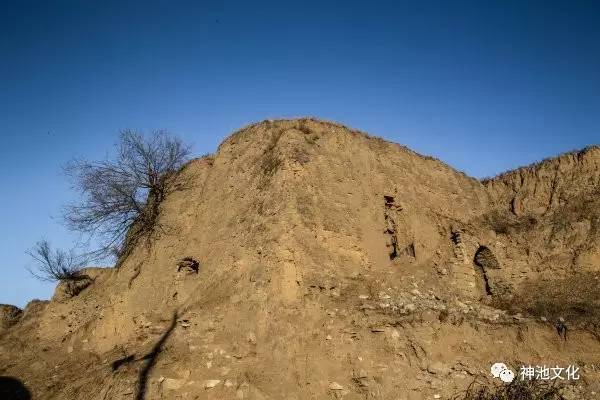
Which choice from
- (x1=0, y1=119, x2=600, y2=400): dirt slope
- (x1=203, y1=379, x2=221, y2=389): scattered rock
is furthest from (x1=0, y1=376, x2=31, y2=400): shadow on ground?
(x1=203, y1=379, x2=221, y2=389): scattered rock

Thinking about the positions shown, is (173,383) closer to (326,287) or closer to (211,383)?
(211,383)

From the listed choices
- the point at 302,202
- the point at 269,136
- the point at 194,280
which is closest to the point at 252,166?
the point at 269,136

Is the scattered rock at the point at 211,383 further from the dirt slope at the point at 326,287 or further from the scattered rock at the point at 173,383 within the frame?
the scattered rock at the point at 173,383

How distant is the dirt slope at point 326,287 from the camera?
9.42 meters

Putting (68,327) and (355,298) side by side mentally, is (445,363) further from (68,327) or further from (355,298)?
(68,327)

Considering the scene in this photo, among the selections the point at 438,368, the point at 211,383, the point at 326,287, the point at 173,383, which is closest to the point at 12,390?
the point at 173,383

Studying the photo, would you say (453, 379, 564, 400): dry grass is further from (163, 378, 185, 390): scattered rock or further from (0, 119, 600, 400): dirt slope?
(163, 378, 185, 390): scattered rock

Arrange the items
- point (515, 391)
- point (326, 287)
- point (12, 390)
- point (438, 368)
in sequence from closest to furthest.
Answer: point (515, 391), point (438, 368), point (326, 287), point (12, 390)

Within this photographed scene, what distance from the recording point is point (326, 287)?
34.7 ft

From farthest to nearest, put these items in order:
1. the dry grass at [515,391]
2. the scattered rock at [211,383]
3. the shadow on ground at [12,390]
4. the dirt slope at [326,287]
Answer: the shadow on ground at [12,390], the dirt slope at [326,287], the dry grass at [515,391], the scattered rock at [211,383]

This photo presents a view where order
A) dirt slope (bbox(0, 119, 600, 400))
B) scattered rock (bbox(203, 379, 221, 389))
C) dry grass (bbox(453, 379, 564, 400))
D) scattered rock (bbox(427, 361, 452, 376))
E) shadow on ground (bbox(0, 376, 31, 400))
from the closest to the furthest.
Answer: scattered rock (bbox(203, 379, 221, 389))
dry grass (bbox(453, 379, 564, 400))
dirt slope (bbox(0, 119, 600, 400))
scattered rock (bbox(427, 361, 452, 376))
shadow on ground (bbox(0, 376, 31, 400))

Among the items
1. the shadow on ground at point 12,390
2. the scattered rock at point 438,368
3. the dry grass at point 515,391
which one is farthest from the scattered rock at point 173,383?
the dry grass at point 515,391

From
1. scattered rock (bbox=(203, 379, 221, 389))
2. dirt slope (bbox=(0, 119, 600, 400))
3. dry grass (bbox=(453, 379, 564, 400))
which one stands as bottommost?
dry grass (bbox=(453, 379, 564, 400))

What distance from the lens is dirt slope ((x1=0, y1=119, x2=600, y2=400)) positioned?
9422 millimetres
